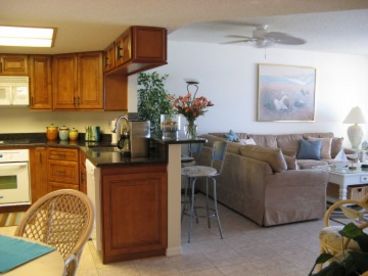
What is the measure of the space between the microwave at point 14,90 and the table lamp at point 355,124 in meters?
5.81

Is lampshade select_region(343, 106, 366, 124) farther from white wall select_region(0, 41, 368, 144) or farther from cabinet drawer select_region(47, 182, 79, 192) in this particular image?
cabinet drawer select_region(47, 182, 79, 192)

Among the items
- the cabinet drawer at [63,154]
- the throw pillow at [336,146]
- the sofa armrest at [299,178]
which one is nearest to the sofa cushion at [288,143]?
the throw pillow at [336,146]

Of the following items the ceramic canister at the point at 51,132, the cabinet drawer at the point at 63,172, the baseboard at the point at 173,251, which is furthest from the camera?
the ceramic canister at the point at 51,132

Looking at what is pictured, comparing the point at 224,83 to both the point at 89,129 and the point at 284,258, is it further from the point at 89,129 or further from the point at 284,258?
the point at 284,258

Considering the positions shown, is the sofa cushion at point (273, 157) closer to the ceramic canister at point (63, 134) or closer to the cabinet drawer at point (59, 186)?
the cabinet drawer at point (59, 186)

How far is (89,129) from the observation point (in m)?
5.08

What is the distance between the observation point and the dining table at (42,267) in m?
1.31

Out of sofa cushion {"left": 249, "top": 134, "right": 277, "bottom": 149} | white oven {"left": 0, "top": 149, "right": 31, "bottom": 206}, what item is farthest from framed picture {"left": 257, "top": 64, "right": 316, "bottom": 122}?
white oven {"left": 0, "top": 149, "right": 31, "bottom": 206}

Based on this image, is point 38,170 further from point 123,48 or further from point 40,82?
point 123,48

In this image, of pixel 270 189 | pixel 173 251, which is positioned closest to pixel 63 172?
pixel 173 251

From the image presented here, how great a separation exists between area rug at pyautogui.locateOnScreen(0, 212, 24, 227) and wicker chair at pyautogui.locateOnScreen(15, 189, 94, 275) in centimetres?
269

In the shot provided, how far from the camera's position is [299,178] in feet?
13.3

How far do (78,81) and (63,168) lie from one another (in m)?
1.22

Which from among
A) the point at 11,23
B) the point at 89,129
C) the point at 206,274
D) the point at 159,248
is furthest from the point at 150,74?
the point at 206,274
